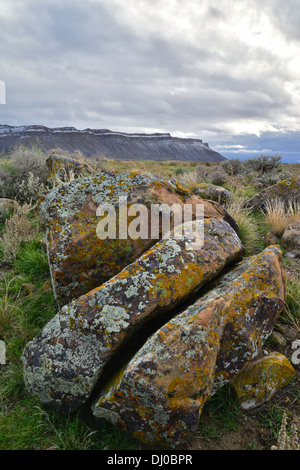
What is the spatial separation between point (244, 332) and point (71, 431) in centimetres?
189

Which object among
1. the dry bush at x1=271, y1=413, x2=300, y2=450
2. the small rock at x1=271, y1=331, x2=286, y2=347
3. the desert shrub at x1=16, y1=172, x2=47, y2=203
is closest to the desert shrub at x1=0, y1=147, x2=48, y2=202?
the desert shrub at x1=16, y1=172, x2=47, y2=203

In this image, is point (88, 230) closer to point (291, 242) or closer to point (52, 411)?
point (52, 411)

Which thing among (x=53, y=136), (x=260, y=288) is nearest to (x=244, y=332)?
(x=260, y=288)

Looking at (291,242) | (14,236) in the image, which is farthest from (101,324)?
(291,242)

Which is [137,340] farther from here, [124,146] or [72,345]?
[124,146]

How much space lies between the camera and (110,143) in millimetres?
117000

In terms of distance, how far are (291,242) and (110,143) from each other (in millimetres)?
119621

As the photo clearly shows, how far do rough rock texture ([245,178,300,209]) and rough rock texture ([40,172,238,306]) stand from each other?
5.10 meters

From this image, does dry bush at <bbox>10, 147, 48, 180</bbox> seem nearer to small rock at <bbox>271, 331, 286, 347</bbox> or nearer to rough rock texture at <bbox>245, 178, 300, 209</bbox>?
rough rock texture at <bbox>245, 178, 300, 209</bbox>

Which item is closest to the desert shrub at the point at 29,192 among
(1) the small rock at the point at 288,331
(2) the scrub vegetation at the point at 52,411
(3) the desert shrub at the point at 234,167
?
(2) the scrub vegetation at the point at 52,411

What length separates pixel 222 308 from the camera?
108 inches

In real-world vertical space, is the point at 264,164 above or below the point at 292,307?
above

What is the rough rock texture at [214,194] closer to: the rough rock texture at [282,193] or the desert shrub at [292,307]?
the rough rock texture at [282,193]

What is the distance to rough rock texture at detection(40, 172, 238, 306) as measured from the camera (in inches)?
141
